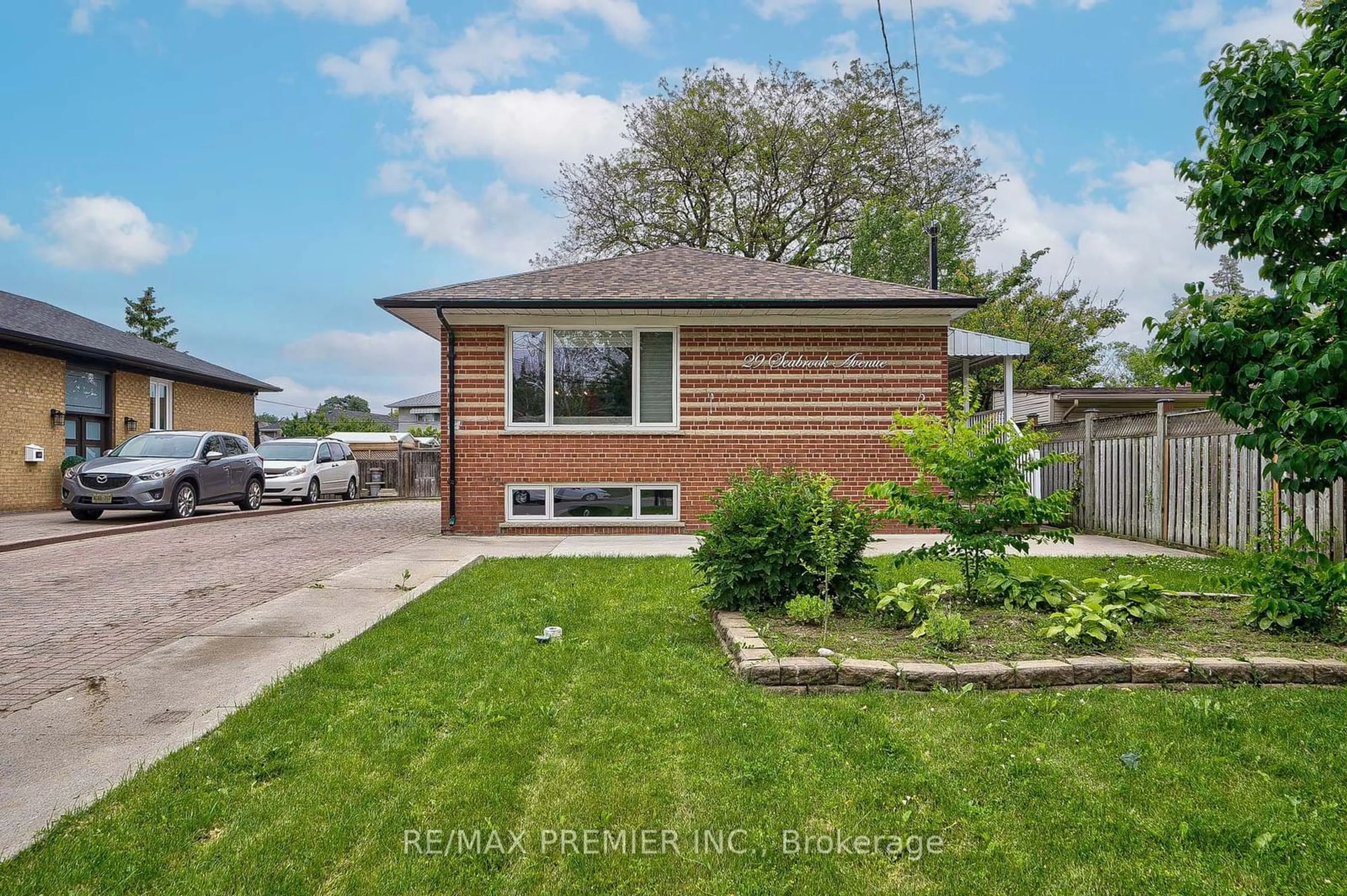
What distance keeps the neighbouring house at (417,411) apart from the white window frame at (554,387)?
41.1 metres

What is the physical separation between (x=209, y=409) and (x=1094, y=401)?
82.9ft

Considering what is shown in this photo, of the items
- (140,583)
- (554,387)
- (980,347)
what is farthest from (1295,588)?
(140,583)

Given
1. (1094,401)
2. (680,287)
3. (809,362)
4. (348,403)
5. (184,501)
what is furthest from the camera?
(348,403)

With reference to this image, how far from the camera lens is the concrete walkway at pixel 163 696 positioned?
2807 mm

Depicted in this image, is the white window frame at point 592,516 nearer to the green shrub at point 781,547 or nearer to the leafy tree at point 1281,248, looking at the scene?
the green shrub at point 781,547

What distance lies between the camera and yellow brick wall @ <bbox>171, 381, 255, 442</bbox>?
21359 mm

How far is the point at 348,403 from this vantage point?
281ft

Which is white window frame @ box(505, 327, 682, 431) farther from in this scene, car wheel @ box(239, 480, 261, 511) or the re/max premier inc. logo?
the re/max premier inc. logo

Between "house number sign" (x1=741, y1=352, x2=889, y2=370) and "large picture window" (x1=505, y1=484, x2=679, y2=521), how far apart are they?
236 cm

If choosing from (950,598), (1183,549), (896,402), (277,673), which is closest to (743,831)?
(277,673)

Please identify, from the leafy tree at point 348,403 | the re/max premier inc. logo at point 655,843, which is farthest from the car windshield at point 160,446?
the leafy tree at point 348,403

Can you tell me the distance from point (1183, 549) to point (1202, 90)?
6.26 metres

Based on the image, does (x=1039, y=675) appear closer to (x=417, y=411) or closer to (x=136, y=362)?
(x=136, y=362)

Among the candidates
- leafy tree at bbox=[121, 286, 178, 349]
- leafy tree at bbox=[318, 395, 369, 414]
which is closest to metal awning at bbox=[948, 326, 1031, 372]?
leafy tree at bbox=[121, 286, 178, 349]
